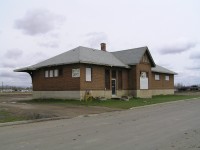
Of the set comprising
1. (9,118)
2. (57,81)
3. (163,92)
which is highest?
(57,81)

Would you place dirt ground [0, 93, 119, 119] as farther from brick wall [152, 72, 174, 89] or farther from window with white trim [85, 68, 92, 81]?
brick wall [152, 72, 174, 89]

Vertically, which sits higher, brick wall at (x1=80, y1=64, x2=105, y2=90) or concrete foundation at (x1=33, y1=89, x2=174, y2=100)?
brick wall at (x1=80, y1=64, x2=105, y2=90)

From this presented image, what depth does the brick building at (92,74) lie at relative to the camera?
31.6 meters

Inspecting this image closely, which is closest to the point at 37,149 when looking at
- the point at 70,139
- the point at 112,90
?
the point at 70,139

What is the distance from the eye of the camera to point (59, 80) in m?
33.1

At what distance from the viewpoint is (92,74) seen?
32.6 metres

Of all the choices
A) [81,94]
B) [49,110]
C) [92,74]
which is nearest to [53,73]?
[92,74]

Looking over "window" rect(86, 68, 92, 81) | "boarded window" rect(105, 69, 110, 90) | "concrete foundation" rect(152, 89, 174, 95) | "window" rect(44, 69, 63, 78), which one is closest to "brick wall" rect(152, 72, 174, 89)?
"concrete foundation" rect(152, 89, 174, 95)

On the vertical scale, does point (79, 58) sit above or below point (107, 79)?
above

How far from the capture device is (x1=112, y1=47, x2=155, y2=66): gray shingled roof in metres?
38.3

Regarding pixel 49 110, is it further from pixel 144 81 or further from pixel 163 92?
pixel 163 92

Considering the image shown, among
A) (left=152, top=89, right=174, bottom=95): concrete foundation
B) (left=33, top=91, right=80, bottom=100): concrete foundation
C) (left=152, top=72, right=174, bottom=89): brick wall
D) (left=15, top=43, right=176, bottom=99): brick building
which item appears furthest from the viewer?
(left=152, top=89, right=174, bottom=95): concrete foundation

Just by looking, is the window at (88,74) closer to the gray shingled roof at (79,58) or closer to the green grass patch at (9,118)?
the gray shingled roof at (79,58)

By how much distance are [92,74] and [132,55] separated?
9.07 m
